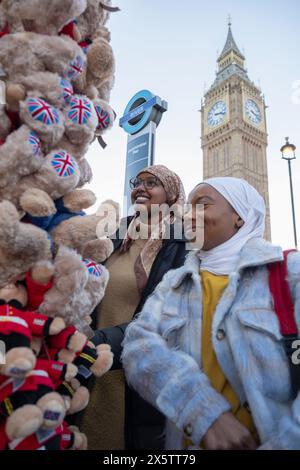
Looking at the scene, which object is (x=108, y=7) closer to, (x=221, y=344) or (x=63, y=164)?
(x=63, y=164)

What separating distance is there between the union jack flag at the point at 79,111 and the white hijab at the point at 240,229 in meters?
0.66

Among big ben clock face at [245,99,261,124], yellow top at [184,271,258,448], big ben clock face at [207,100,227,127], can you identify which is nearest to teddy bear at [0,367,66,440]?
yellow top at [184,271,258,448]

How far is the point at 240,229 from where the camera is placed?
59.8 inches

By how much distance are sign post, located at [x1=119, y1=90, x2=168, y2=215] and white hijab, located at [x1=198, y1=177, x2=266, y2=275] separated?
16.7 feet

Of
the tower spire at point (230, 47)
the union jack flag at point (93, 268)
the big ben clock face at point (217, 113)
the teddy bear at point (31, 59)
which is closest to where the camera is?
the teddy bear at point (31, 59)

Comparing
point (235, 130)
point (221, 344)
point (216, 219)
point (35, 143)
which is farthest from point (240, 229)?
point (235, 130)

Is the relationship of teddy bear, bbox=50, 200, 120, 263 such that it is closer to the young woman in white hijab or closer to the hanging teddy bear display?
the hanging teddy bear display

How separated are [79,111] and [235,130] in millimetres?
46547

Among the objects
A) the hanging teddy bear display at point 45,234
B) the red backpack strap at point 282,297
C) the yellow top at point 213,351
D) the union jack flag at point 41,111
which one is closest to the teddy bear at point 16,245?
the hanging teddy bear display at point 45,234

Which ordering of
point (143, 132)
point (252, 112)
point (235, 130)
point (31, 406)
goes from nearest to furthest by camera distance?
1. point (31, 406)
2. point (143, 132)
3. point (235, 130)
4. point (252, 112)

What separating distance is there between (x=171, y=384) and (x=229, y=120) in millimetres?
48413

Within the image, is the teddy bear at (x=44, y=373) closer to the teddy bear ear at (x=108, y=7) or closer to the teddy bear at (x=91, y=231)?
the teddy bear at (x=91, y=231)

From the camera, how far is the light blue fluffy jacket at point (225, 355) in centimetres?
106
